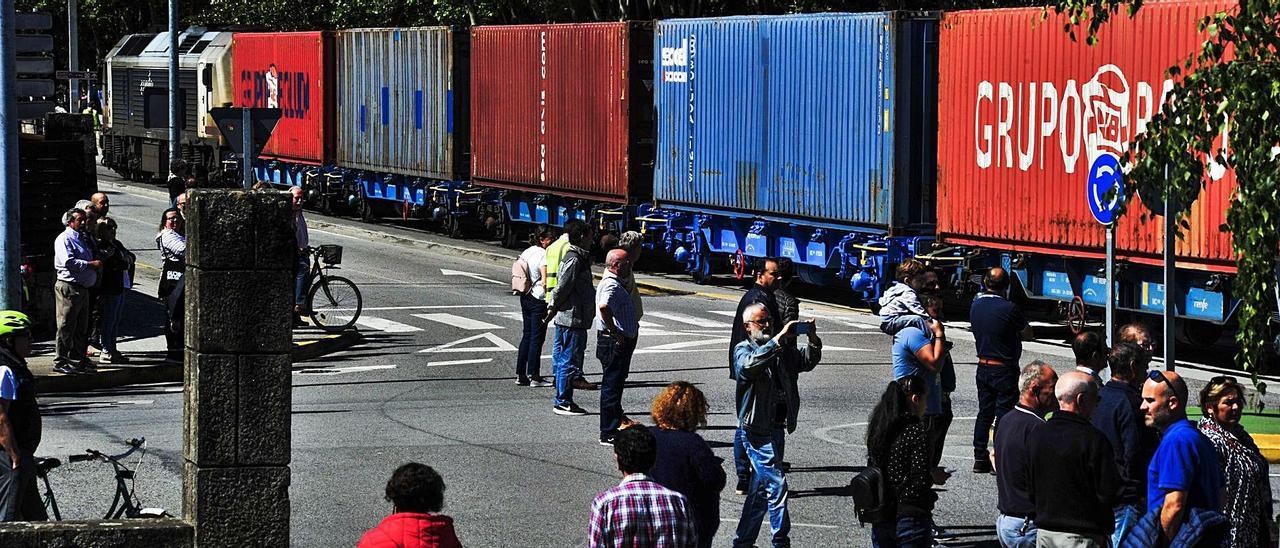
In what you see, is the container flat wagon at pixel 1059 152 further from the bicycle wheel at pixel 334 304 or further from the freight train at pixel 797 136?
the bicycle wheel at pixel 334 304

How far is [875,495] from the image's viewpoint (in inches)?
350

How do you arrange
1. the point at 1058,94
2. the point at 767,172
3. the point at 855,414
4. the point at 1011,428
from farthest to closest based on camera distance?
the point at 767,172 → the point at 1058,94 → the point at 855,414 → the point at 1011,428

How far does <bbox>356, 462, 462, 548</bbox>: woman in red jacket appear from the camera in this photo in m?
6.98

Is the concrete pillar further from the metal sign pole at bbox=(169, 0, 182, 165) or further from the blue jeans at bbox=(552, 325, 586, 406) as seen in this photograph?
the metal sign pole at bbox=(169, 0, 182, 165)

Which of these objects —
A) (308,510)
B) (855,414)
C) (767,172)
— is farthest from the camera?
(767,172)

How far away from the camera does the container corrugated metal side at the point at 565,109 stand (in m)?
30.2

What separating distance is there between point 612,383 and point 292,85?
96.6 feet

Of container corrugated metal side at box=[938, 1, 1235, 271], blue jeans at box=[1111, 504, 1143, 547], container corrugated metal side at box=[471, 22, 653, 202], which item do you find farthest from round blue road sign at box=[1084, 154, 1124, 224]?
container corrugated metal side at box=[471, 22, 653, 202]

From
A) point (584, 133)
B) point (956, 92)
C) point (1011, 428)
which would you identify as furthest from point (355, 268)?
point (1011, 428)

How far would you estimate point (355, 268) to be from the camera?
3023 centimetres

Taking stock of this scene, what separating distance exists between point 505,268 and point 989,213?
424 inches

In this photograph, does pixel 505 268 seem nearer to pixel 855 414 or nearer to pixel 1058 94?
pixel 1058 94

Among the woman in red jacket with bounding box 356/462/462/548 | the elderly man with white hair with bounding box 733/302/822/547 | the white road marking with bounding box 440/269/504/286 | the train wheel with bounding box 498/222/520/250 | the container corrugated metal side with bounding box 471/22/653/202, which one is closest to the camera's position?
the woman in red jacket with bounding box 356/462/462/548

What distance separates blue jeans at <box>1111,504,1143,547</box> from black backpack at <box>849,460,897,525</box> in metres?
1.23
